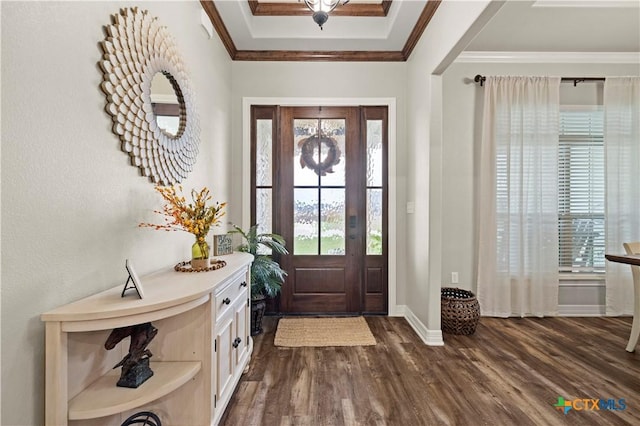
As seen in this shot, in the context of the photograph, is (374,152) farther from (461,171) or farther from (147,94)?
(147,94)

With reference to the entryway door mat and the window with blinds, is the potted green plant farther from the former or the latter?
the window with blinds

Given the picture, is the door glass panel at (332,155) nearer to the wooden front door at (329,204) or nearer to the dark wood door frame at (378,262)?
the wooden front door at (329,204)

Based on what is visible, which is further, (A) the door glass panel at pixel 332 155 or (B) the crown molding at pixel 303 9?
(A) the door glass panel at pixel 332 155

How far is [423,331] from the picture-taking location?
2.89 metres

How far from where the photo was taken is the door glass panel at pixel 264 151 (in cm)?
358

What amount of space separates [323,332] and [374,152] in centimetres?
205

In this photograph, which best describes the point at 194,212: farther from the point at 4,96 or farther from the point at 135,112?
the point at 4,96

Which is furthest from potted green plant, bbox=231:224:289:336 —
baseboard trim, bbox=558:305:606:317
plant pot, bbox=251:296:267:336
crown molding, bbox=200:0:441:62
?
baseboard trim, bbox=558:305:606:317

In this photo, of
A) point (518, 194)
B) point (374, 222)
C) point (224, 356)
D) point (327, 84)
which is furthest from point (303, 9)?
point (224, 356)

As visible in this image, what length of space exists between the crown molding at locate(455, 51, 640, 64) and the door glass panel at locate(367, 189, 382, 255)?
184cm

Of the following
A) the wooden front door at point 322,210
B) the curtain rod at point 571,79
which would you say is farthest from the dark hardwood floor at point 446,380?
the curtain rod at point 571,79

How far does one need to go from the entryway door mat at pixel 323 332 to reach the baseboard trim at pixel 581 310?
2315mm

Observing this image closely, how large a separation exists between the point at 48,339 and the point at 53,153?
0.67 metres

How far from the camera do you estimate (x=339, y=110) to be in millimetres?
3551
